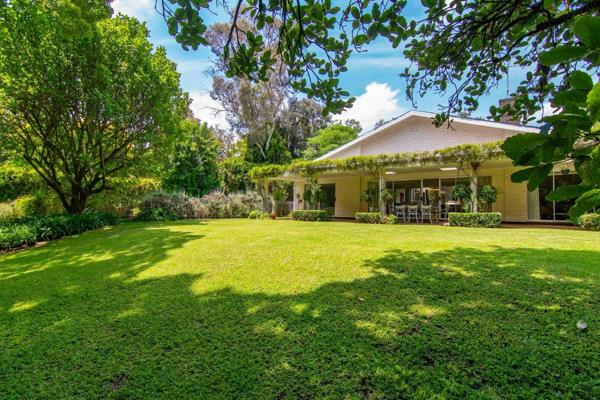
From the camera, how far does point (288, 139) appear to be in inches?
1236

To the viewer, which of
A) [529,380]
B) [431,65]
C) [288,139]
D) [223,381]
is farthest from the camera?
[288,139]

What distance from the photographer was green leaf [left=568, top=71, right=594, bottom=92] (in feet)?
2.34

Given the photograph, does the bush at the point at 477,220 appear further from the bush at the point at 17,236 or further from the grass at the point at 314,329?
the bush at the point at 17,236

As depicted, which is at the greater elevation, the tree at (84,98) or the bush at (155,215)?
the tree at (84,98)

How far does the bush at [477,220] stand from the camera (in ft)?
36.2

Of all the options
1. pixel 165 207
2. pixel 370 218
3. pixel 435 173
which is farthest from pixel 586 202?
pixel 165 207

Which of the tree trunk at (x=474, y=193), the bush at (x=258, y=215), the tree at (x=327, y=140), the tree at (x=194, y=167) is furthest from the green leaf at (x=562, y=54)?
the tree at (x=327, y=140)

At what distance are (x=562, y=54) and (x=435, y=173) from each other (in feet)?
52.2

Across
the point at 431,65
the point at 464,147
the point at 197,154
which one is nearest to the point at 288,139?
the point at 197,154

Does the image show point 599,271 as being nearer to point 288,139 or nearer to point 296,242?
point 296,242

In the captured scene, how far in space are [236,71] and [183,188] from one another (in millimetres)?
20315

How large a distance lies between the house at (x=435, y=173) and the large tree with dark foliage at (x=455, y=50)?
9.21m

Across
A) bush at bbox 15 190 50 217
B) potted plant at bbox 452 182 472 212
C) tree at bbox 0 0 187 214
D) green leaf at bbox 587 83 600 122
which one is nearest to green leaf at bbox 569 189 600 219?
green leaf at bbox 587 83 600 122

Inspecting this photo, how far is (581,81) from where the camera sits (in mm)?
719
